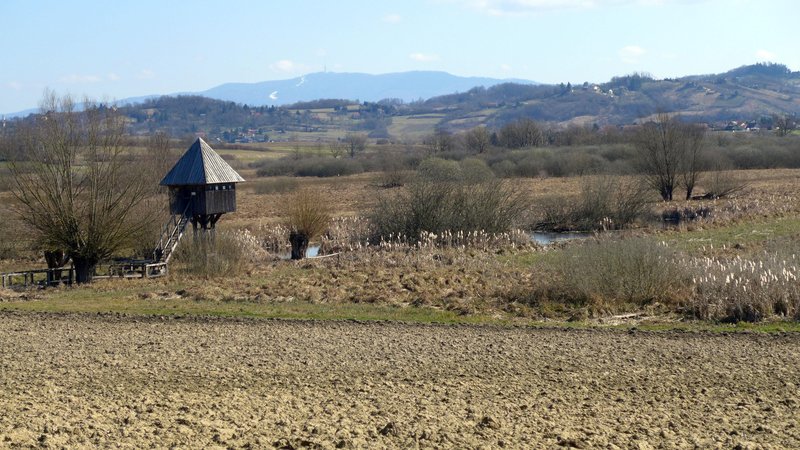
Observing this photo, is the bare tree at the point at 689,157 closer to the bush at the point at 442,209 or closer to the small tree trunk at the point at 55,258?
the bush at the point at 442,209

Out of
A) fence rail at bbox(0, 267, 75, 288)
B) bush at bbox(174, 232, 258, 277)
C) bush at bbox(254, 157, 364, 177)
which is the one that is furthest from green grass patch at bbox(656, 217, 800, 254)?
bush at bbox(254, 157, 364, 177)

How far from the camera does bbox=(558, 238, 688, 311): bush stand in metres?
22.4

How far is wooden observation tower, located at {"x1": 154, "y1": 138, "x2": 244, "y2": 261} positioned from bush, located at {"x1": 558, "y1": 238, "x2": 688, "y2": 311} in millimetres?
14745

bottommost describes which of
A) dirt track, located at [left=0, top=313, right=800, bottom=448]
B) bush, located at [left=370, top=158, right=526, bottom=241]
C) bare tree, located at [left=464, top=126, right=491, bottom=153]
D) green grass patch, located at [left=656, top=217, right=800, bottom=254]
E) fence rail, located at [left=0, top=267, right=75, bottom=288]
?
fence rail, located at [left=0, top=267, right=75, bottom=288]

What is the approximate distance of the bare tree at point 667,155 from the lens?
5347 centimetres

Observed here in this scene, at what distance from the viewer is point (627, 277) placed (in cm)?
2273

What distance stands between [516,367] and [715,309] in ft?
21.9

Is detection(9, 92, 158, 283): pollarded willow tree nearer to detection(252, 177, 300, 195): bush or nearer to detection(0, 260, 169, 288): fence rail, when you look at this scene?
detection(0, 260, 169, 288): fence rail

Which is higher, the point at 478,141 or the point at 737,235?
the point at 478,141

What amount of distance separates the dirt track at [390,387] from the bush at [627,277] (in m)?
3.51

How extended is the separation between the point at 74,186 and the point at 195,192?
4.31 meters

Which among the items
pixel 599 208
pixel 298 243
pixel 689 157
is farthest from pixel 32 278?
pixel 689 157

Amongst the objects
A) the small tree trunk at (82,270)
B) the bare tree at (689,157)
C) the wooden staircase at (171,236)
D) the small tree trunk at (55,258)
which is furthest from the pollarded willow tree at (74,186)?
the bare tree at (689,157)

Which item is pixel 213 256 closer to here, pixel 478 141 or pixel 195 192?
pixel 195 192
